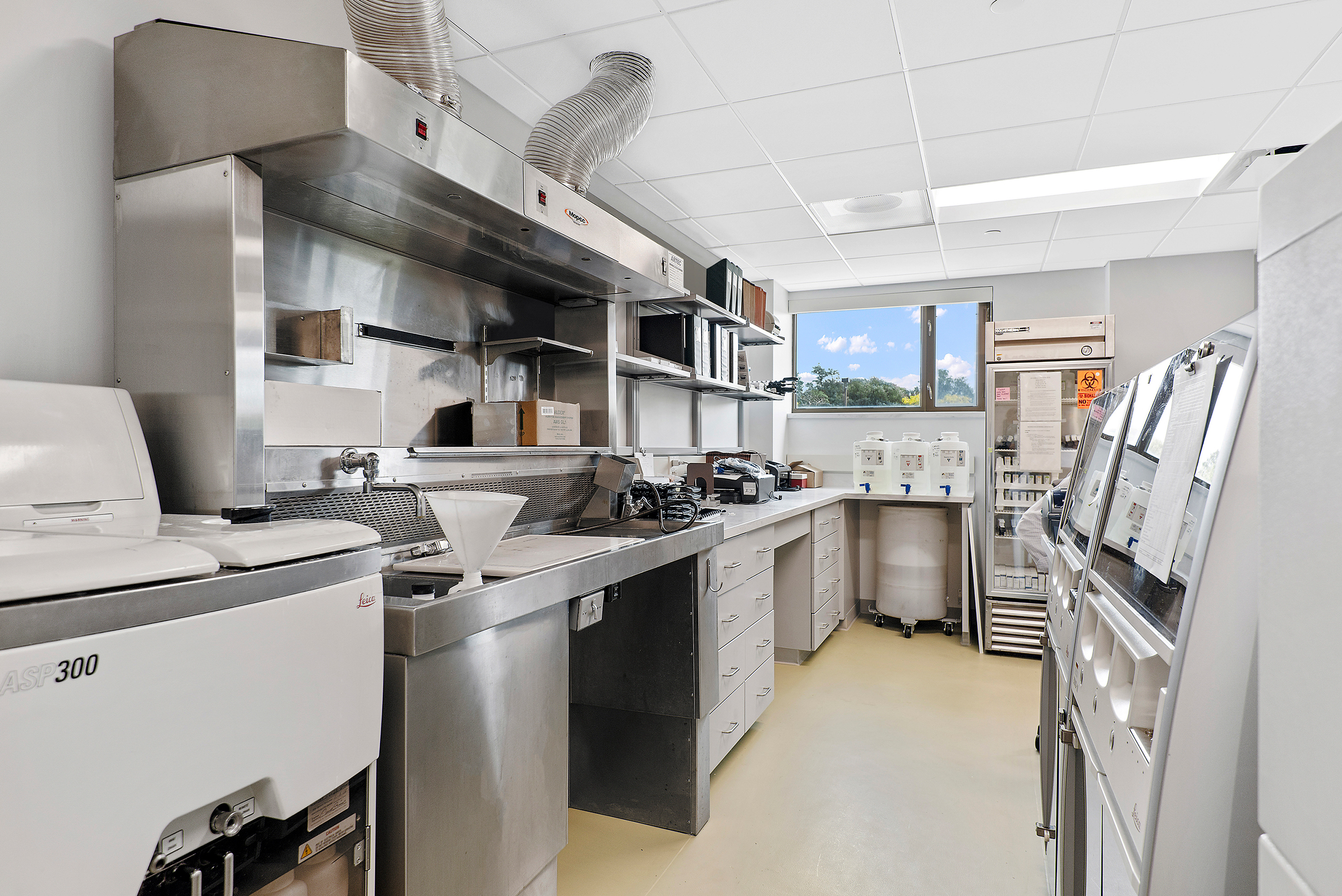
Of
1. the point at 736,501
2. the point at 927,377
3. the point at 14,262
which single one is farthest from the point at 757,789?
the point at 927,377

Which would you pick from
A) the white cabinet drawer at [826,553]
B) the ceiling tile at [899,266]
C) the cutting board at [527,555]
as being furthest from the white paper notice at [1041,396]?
the cutting board at [527,555]

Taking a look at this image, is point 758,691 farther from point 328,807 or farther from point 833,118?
point 833,118

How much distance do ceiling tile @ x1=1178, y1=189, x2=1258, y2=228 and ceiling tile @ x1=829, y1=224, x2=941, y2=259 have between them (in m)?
1.29

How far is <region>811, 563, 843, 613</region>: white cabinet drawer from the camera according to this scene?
383 cm

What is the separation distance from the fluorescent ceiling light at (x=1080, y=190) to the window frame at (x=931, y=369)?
5.09ft

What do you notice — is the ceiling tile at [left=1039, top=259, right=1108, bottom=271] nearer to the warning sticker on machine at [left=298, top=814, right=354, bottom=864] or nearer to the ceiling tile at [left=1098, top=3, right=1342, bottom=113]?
the ceiling tile at [left=1098, top=3, right=1342, bottom=113]

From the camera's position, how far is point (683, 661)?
2256 mm

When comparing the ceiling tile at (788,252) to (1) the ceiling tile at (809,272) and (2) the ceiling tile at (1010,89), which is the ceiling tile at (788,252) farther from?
(2) the ceiling tile at (1010,89)

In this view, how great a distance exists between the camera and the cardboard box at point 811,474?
5.04 m

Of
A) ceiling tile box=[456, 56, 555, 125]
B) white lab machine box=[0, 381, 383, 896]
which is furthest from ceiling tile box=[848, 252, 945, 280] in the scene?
white lab machine box=[0, 381, 383, 896]

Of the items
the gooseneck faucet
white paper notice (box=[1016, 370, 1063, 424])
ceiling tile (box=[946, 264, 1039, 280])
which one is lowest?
the gooseneck faucet

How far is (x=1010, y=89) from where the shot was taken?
2.49 m

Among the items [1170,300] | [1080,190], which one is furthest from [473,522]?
[1170,300]

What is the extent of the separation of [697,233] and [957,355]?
2.41 meters
